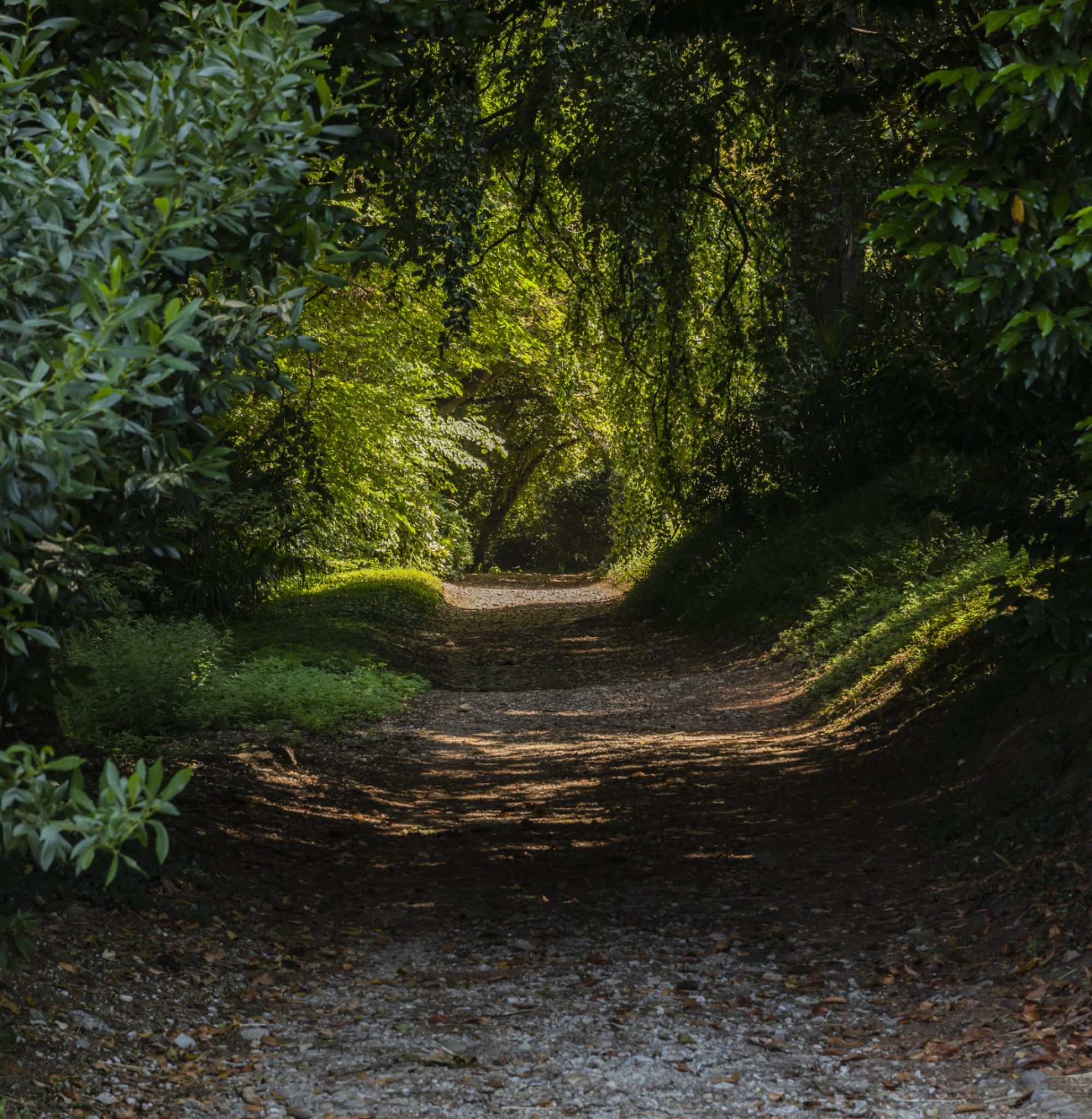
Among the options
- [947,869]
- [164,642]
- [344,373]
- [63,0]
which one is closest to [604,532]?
[344,373]

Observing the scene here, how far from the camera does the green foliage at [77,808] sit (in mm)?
2035

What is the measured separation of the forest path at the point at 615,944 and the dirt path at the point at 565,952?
0.05ft

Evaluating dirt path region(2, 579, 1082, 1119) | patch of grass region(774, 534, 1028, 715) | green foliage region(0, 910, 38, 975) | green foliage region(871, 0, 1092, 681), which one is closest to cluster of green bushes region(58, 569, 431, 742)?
dirt path region(2, 579, 1082, 1119)

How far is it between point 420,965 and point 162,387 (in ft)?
10.7

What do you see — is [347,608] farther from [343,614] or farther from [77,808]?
[77,808]

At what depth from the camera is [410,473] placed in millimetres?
21062

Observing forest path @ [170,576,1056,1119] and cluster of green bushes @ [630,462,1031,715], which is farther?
cluster of green bushes @ [630,462,1031,715]

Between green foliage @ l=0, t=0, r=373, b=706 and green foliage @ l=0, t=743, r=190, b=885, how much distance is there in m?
0.24

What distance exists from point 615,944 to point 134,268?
383cm

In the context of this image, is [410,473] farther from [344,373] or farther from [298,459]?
[298,459]

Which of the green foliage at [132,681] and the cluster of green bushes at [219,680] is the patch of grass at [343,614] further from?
the green foliage at [132,681]

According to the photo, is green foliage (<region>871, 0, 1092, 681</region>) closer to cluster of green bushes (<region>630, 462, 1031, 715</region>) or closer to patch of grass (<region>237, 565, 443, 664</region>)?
cluster of green bushes (<region>630, 462, 1031, 715</region>)

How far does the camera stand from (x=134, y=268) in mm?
2227

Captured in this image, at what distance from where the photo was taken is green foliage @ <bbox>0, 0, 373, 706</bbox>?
208 cm
